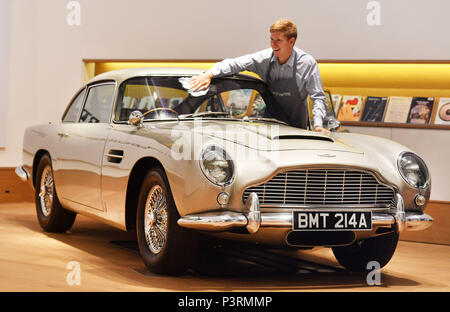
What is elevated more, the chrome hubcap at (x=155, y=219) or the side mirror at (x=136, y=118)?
the side mirror at (x=136, y=118)

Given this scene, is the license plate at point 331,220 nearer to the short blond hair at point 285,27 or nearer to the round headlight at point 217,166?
the round headlight at point 217,166

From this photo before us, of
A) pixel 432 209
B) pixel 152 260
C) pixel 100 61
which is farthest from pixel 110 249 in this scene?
pixel 100 61

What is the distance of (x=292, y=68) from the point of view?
5.75 meters

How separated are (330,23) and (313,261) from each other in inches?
132

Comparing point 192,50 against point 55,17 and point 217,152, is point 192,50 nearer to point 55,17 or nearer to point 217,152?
point 55,17

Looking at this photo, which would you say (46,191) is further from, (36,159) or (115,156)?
(115,156)

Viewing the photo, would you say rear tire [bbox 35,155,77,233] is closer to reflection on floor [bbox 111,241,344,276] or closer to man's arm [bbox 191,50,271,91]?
reflection on floor [bbox 111,241,344,276]

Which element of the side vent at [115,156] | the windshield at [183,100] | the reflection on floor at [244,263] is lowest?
the reflection on floor at [244,263]

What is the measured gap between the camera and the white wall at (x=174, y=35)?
7766 mm

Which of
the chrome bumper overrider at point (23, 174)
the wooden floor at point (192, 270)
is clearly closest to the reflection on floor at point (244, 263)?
the wooden floor at point (192, 270)

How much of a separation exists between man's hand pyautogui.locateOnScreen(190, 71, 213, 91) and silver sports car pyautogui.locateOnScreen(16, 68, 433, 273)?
5 cm

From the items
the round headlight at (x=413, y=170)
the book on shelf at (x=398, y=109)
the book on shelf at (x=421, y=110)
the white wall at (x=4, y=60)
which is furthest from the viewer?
the white wall at (x=4, y=60)

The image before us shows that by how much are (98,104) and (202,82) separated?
122 cm

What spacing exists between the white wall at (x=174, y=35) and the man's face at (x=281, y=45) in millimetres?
2538
